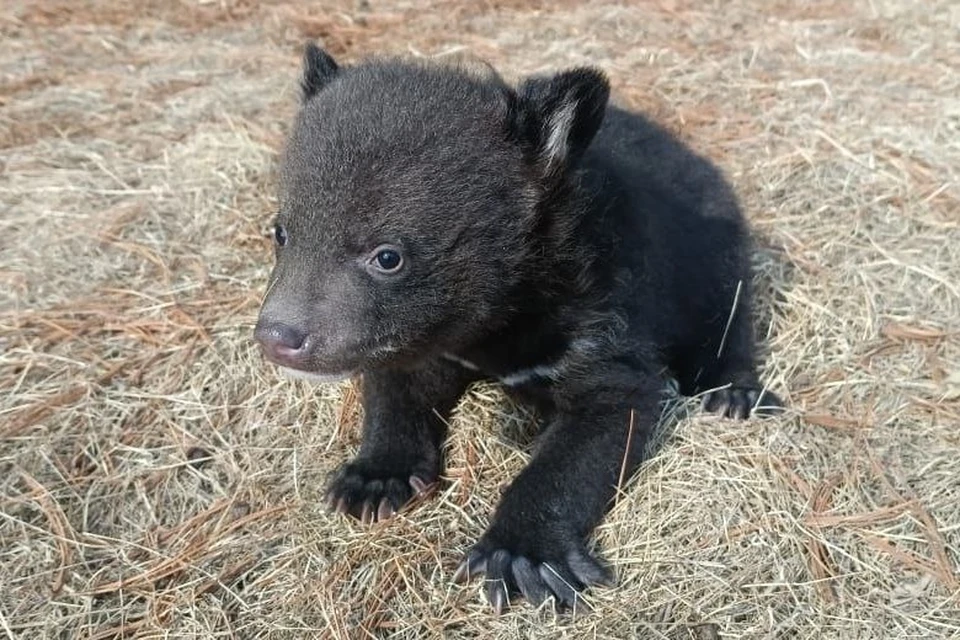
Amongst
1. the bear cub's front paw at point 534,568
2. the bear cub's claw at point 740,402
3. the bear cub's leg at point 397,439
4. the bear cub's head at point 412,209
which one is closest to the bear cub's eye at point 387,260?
the bear cub's head at point 412,209

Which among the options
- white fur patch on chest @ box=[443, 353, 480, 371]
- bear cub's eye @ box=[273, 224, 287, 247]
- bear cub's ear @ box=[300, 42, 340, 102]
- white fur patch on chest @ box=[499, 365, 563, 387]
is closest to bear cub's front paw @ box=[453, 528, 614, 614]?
white fur patch on chest @ box=[499, 365, 563, 387]

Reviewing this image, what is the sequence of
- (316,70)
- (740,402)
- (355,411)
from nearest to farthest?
(316,70)
(355,411)
(740,402)

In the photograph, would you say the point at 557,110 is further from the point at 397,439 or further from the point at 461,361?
the point at 397,439

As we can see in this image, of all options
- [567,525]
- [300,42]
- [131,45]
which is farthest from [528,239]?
[131,45]

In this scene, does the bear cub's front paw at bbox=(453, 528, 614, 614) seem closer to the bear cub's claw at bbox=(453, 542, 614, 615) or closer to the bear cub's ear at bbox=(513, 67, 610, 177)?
the bear cub's claw at bbox=(453, 542, 614, 615)

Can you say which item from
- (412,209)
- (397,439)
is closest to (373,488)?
(397,439)

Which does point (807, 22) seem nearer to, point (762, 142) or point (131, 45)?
point (762, 142)
